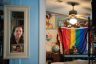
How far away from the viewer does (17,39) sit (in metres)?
2.07

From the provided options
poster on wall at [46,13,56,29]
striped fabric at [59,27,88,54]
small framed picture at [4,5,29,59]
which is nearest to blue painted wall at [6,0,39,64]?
small framed picture at [4,5,29,59]

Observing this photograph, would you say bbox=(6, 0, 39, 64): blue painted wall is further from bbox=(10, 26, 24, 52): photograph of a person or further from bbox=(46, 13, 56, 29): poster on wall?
bbox=(46, 13, 56, 29): poster on wall

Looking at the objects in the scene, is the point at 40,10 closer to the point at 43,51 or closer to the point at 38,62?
the point at 43,51

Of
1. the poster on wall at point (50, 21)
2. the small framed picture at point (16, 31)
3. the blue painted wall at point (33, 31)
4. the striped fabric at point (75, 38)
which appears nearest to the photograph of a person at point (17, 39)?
the small framed picture at point (16, 31)

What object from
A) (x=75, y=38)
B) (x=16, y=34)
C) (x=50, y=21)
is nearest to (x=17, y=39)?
(x=16, y=34)

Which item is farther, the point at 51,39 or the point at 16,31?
the point at 51,39

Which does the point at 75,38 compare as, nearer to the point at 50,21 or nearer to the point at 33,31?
the point at 50,21

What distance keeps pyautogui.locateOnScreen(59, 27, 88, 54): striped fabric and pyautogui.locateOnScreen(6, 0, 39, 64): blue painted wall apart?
201 inches

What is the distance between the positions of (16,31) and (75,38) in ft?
17.7

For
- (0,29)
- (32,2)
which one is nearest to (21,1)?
(32,2)

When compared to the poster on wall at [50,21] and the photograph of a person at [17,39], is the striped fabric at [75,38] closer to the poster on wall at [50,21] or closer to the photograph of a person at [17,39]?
the poster on wall at [50,21]

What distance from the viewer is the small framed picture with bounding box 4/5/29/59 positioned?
2.04m

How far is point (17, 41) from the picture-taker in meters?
2.07

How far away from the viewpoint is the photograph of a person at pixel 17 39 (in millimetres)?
2055
